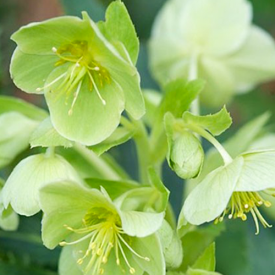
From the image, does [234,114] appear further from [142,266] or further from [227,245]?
[142,266]

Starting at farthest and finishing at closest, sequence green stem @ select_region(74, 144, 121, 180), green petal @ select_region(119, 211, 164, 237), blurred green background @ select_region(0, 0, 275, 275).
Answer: blurred green background @ select_region(0, 0, 275, 275) < green stem @ select_region(74, 144, 121, 180) < green petal @ select_region(119, 211, 164, 237)

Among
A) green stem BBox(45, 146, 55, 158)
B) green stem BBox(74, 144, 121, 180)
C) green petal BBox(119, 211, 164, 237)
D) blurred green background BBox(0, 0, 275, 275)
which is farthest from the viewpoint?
blurred green background BBox(0, 0, 275, 275)

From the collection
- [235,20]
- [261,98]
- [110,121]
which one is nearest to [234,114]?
[261,98]

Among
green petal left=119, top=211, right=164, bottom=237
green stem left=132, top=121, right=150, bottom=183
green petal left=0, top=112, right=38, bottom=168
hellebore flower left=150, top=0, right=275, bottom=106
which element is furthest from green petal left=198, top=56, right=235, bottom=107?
green petal left=119, top=211, right=164, bottom=237

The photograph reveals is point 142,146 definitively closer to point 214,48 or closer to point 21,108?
point 21,108

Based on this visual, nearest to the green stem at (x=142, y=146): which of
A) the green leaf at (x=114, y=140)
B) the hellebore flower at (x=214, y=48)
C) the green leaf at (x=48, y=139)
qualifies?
the green leaf at (x=114, y=140)

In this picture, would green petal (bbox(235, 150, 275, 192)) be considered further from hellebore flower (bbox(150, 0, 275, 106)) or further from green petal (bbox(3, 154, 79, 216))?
hellebore flower (bbox(150, 0, 275, 106))

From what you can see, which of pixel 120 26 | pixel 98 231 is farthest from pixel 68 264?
pixel 120 26
